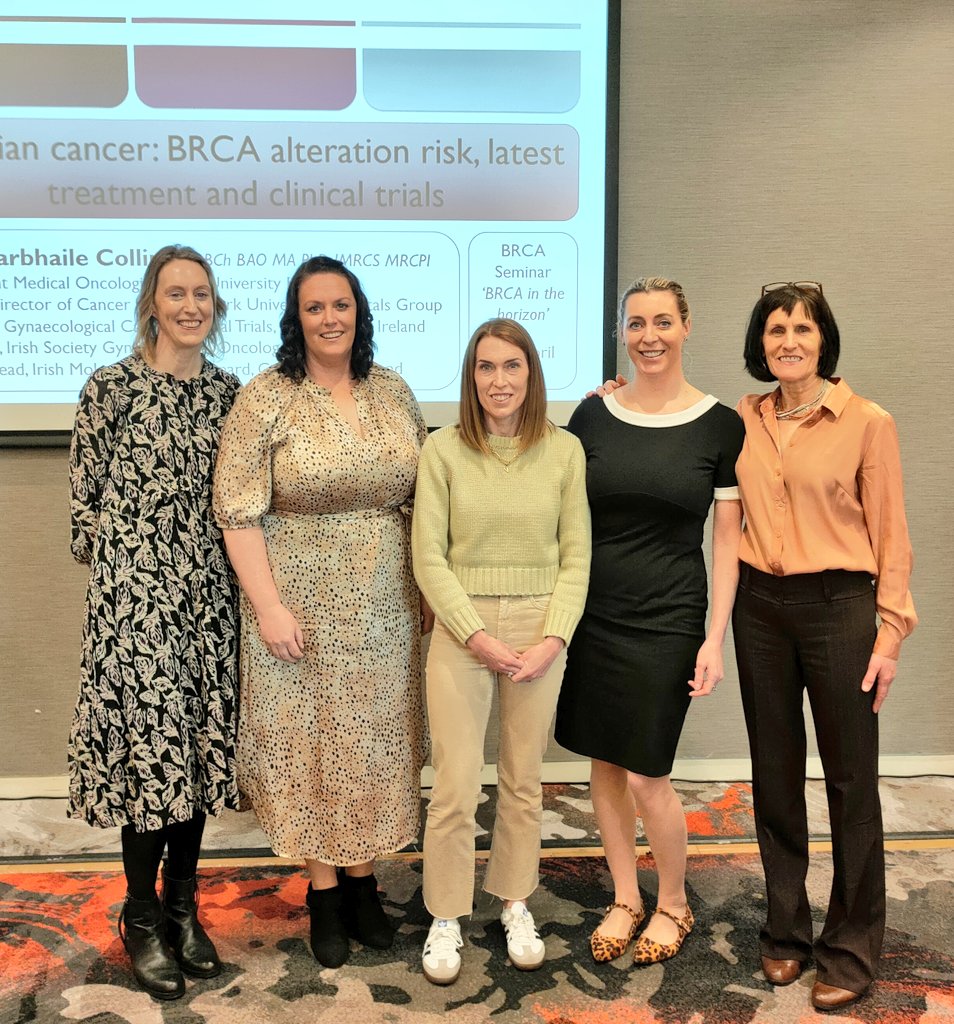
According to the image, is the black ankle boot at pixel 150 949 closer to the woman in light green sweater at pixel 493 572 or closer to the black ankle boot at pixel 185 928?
the black ankle boot at pixel 185 928

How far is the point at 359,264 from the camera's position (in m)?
2.70

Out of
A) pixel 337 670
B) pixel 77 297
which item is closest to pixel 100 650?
pixel 337 670

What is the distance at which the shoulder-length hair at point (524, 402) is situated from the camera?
1871mm

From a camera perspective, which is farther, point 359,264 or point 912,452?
point 912,452

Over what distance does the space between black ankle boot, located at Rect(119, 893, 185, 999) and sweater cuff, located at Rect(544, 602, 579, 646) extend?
3.51 feet

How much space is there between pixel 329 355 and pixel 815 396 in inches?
40.6

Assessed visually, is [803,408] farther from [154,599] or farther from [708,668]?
[154,599]

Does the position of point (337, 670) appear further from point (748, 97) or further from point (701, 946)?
point (748, 97)

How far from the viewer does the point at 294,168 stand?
264cm

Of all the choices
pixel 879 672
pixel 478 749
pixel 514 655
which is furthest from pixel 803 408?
pixel 478 749

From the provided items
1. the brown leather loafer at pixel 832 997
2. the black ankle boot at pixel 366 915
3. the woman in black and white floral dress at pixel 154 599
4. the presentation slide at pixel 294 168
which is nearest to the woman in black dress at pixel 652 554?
the brown leather loafer at pixel 832 997

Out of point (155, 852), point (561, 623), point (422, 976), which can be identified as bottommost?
point (422, 976)

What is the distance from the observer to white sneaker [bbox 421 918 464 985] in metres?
1.90

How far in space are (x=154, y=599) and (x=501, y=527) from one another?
2.42ft
